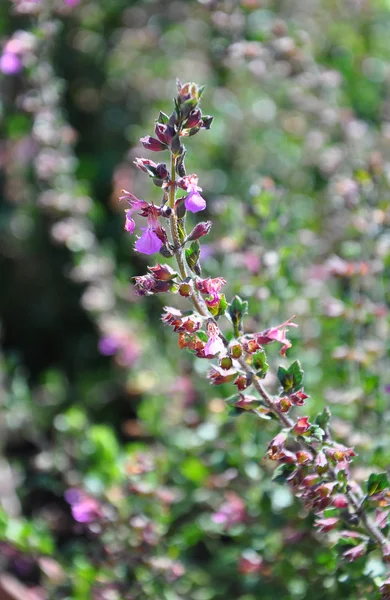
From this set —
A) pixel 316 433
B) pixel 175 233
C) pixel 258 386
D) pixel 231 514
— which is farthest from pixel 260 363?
pixel 231 514

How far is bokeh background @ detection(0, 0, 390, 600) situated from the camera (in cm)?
160

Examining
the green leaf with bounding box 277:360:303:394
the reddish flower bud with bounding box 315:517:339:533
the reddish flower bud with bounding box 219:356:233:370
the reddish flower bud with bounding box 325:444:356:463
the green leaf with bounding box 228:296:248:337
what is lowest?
the reddish flower bud with bounding box 315:517:339:533

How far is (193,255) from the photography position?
0.98 meters

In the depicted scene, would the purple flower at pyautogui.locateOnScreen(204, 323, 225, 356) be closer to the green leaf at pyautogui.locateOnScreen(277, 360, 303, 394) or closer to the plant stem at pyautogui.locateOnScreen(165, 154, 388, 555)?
the plant stem at pyautogui.locateOnScreen(165, 154, 388, 555)

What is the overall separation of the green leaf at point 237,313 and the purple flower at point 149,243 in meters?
0.16

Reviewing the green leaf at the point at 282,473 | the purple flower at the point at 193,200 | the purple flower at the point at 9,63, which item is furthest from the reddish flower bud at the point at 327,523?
the purple flower at the point at 9,63

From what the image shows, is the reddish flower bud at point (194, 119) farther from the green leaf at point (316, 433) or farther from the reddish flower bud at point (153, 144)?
the green leaf at point (316, 433)

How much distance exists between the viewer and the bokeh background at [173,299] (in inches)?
62.9

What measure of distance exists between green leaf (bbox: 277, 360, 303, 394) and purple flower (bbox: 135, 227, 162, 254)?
0.28 meters

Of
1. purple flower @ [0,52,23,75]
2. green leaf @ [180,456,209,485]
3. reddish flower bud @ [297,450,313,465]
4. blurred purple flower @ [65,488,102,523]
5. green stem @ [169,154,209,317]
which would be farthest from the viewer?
purple flower @ [0,52,23,75]

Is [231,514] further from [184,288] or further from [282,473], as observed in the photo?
[184,288]

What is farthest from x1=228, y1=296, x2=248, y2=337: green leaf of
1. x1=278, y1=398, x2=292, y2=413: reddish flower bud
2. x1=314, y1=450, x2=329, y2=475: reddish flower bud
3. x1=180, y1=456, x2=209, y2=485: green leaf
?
x1=180, y1=456, x2=209, y2=485: green leaf

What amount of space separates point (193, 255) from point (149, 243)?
2.8 inches

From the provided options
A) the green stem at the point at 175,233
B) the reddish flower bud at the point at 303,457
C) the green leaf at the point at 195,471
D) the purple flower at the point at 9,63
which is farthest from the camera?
the purple flower at the point at 9,63
